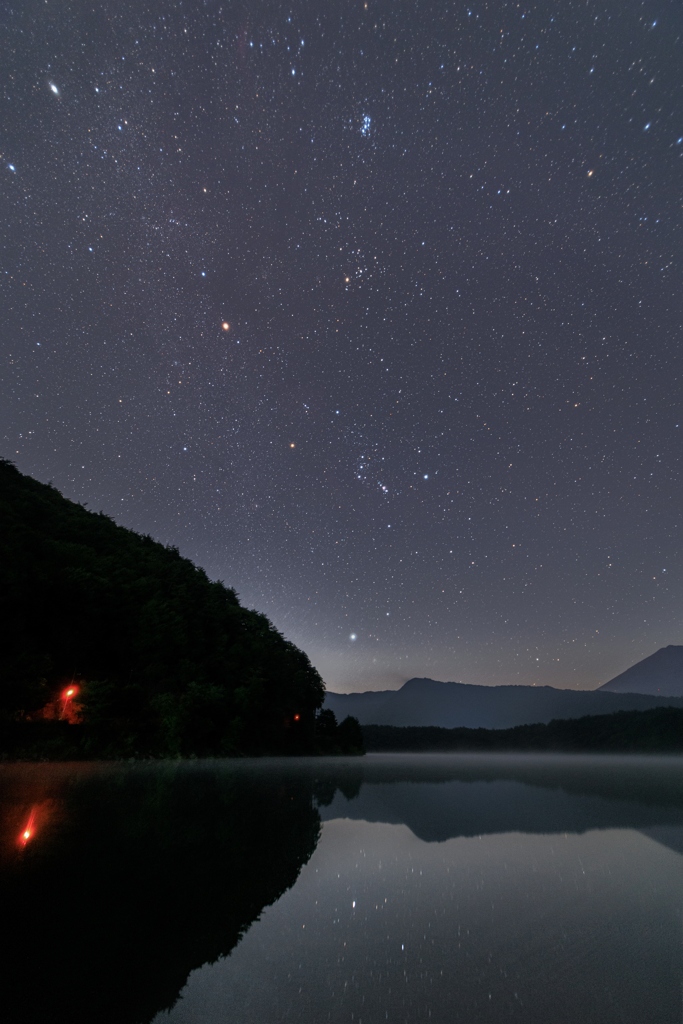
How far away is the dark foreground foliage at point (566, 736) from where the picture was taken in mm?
102938

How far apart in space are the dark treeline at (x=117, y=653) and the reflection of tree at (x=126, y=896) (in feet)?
72.1

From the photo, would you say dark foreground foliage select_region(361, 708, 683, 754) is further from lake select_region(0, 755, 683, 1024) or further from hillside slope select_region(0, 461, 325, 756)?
lake select_region(0, 755, 683, 1024)

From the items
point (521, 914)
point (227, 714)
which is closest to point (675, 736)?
point (227, 714)

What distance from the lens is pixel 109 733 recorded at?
106 feet

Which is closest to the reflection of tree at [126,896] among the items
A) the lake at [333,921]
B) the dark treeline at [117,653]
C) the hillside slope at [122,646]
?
the lake at [333,921]

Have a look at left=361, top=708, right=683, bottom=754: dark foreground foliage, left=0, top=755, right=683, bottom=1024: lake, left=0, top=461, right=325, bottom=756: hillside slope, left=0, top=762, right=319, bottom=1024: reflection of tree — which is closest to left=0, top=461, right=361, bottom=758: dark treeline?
left=0, top=461, right=325, bottom=756: hillside slope

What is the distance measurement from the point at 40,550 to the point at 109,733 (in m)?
12.5

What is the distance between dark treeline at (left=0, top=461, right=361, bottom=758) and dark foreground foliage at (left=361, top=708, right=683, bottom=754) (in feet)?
252

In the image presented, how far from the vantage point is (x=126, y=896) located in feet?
16.3

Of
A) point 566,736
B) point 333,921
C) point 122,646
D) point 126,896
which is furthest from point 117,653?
point 566,736

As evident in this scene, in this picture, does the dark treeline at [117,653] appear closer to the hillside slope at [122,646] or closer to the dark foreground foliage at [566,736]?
the hillside slope at [122,646]

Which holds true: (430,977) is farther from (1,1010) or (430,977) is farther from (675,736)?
(675,736)

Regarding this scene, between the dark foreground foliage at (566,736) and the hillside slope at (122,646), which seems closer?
the hillside slope at (122,646)

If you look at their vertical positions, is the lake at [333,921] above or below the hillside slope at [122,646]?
below
